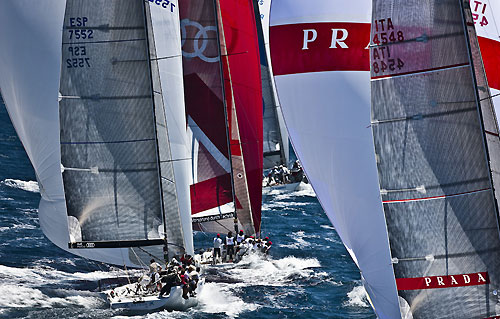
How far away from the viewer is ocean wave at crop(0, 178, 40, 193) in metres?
47.4

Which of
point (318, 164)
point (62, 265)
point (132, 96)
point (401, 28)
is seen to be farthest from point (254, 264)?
point (401, 28)

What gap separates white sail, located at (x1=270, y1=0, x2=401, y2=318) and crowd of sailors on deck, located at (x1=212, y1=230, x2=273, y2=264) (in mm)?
14463

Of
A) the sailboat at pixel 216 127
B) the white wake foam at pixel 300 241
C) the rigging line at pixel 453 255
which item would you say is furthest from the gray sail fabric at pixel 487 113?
the white wake foam at pixel 300 241

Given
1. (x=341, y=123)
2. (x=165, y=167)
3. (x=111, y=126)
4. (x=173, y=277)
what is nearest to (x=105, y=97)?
(x=111, y=126)

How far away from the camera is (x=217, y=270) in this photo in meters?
33.5

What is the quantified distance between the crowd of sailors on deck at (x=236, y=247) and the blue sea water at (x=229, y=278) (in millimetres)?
439

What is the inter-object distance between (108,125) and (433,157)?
38.0 feet

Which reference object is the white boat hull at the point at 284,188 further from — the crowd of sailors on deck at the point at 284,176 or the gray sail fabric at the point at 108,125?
the gray sail fabric at the point at 108,125

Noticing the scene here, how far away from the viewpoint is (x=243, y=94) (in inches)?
1479

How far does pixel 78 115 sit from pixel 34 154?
1.83 metres

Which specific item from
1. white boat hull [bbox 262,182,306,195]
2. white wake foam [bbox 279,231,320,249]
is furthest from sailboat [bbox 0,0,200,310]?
white boat hull [bbox 262,182,306,195]

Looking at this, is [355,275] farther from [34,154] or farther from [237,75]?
[34,154]

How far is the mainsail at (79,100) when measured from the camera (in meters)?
26.1

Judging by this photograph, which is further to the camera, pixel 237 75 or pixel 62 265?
pixel 237 75
